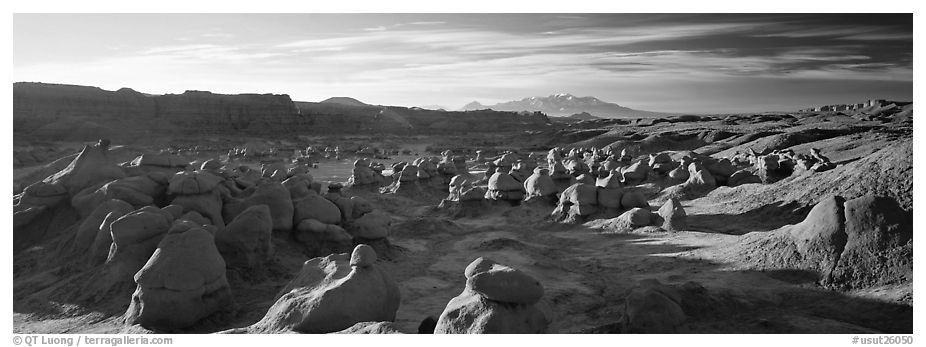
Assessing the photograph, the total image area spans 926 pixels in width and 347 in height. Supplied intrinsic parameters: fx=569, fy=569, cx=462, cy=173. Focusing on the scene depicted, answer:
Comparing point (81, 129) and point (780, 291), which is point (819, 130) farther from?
point (81, 129)

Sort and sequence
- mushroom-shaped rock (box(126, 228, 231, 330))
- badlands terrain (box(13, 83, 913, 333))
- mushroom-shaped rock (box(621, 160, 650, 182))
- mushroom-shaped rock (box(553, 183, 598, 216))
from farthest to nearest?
mushroom-shaped rock (box(621, 160, 650, 182)) < mushroom-shaped rock (box(553, 183, 598, 216)) < mushroom-shaped rock (box(126, 228, 231, 330)) < badlands terrain (box(13, 83, 913, 333))

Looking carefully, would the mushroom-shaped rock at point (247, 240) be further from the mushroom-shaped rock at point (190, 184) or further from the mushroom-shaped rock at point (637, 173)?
the mushroom-shaped rock at point (637, 173)

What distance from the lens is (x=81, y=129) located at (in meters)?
40.0

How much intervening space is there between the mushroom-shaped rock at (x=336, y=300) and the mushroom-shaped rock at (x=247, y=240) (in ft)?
7.23

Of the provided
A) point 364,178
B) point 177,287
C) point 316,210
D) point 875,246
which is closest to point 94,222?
point 177,287

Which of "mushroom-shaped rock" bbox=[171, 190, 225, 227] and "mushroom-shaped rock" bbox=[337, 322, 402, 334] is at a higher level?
"mushroom-shaped rock" bbox=[171, 190, 225, 227]

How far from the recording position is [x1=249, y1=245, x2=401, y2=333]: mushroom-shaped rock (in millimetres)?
6168

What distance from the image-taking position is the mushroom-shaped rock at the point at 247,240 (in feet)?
29.3

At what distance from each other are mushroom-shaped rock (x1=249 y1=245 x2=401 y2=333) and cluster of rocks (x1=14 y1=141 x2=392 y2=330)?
1300 millimetres

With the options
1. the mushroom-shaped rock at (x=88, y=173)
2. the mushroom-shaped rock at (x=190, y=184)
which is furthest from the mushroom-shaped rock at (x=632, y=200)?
the mushroom-shaped rock at (x=88, y=173)

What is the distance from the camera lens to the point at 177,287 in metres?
6.90

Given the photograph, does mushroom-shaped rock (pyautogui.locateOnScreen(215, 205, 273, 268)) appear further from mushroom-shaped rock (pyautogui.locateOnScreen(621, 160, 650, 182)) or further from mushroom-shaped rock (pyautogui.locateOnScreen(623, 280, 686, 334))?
mushroom-shaped rock (pyautogui.locateOnScreen(621, 160, 650, 182))

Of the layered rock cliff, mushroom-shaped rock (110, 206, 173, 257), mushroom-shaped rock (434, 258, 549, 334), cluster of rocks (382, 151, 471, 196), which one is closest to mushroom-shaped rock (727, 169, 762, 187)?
cluster of rocks (382, 151, 471, 196)
